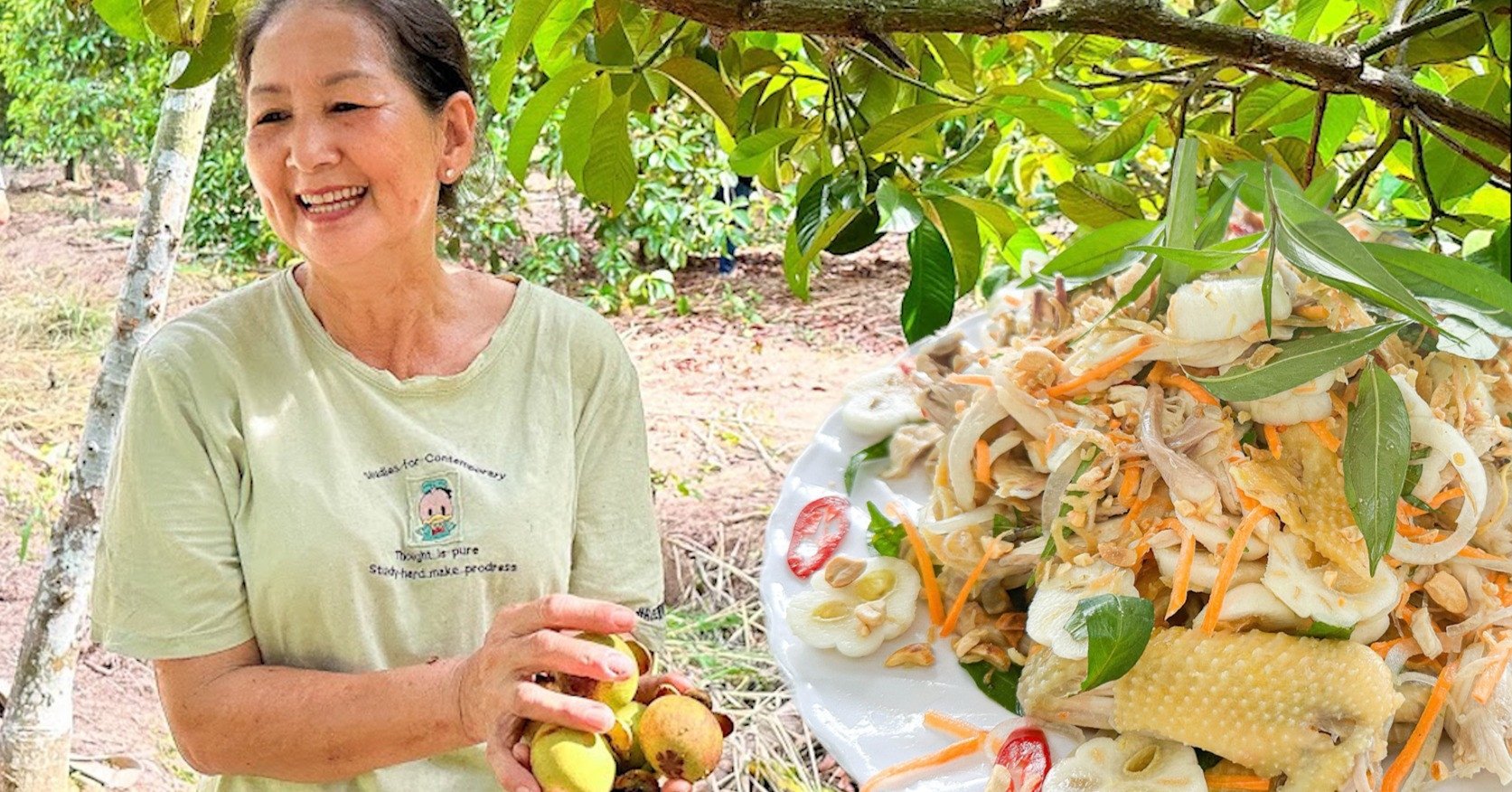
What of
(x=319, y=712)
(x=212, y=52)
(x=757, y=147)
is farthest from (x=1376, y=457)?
(x=319, y=712)

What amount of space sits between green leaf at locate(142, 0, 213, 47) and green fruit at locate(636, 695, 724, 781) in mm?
482

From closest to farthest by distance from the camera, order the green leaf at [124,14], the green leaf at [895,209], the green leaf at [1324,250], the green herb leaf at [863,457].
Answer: the green leaf at [1324,250] < the green leaf at [124,14] < the green leaf at [895,209] < the green herb leaf at [863,457]

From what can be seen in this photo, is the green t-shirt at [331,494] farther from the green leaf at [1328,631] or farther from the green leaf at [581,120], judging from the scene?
the green leaf at [1328,631]

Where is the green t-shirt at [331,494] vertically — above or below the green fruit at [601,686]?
above

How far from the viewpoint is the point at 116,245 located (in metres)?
2.06

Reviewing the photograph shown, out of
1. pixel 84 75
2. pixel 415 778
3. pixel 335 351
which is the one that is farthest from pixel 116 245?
pixel 415 778

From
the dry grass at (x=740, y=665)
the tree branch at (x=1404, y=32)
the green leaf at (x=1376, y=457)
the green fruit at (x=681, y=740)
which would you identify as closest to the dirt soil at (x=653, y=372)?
the dry grass at (x=740, y=665)

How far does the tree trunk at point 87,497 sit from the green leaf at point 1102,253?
98 cm

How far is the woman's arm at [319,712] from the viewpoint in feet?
3.13

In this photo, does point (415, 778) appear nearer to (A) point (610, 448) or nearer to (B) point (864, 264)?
(A) point (610, 448)

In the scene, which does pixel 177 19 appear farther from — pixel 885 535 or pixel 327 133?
pixel 885 535

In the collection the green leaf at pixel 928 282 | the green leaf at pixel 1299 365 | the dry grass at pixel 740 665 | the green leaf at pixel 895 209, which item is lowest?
the dry grass at pixel 740 665

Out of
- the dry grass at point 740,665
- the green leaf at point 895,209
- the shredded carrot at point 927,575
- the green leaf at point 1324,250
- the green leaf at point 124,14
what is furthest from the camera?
the dry grass at point 740,665

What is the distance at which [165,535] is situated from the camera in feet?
3.24
